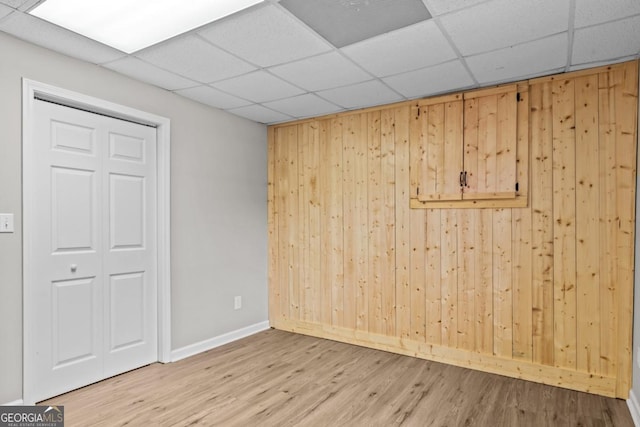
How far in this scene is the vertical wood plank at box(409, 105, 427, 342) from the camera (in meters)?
3.61

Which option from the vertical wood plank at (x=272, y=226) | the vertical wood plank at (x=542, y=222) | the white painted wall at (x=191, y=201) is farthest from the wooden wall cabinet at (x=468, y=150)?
the white painted wall at (x=191, y=201)

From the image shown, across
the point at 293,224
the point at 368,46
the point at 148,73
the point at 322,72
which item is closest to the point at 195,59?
the point at 148,73

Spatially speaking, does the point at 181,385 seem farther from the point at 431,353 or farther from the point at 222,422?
the point at 431,353

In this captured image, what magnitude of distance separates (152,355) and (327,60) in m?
2.91

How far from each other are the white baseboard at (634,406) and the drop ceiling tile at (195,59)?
3516 millimetres

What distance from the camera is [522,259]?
3.15 m

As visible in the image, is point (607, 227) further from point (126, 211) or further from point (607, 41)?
point (126, 211)

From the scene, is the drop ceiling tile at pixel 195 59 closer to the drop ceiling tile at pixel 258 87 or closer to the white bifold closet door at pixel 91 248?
the drop ceiling tile at pixel 258 87

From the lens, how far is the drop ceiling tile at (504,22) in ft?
6.77

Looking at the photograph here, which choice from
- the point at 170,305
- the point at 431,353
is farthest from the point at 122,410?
the point at 431,353

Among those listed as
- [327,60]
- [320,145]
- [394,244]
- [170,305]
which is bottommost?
[170,305]

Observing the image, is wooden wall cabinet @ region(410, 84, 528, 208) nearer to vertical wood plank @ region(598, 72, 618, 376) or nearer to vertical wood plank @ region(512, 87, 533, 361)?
vertical wood plank @ region(512, 87, 533, 361)

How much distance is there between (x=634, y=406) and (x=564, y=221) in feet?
4.32

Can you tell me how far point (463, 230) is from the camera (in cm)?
341
